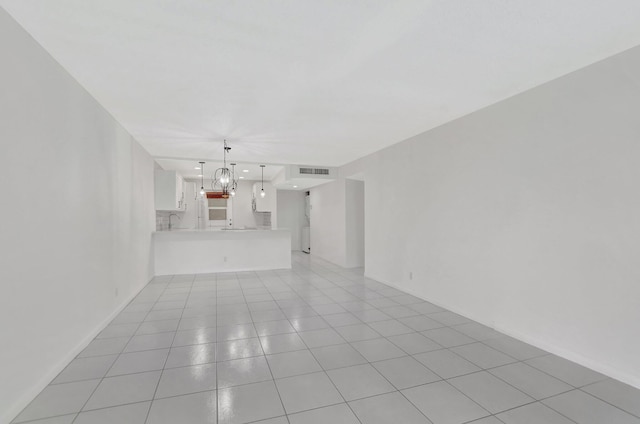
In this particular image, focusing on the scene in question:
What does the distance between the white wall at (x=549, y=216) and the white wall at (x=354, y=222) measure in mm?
2754

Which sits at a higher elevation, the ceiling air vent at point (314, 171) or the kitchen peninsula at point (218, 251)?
the ceiling air vent at point (314, 171)

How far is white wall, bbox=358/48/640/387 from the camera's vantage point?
2215 mm

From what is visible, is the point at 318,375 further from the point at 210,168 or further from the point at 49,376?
the point at 210,168

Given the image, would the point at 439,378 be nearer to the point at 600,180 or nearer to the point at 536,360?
the point at 536,360

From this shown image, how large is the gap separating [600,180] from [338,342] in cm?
267

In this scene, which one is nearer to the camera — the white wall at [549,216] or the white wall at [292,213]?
the white wall at [549,216]

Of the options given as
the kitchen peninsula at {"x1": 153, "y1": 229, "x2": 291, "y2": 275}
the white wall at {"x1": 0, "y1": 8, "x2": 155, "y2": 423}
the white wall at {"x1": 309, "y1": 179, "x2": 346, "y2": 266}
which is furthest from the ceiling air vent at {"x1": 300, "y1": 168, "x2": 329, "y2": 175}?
the white wall at {"x1": 0, "y1": 8, "x2": 155, "y2": 423}

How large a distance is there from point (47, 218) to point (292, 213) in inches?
329

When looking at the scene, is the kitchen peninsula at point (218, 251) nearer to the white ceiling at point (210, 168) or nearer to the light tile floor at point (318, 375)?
the white ceiling at point (210, 168)

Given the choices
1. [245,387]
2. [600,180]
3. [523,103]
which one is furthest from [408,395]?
[523,103]

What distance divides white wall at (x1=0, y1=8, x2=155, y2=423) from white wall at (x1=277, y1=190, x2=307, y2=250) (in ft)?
22.5

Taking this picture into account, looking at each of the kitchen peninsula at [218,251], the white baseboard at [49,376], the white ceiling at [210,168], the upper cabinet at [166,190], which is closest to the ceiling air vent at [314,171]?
the white ceiling at [210,168]

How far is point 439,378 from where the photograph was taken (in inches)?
89.4

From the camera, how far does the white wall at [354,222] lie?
6896 mm
